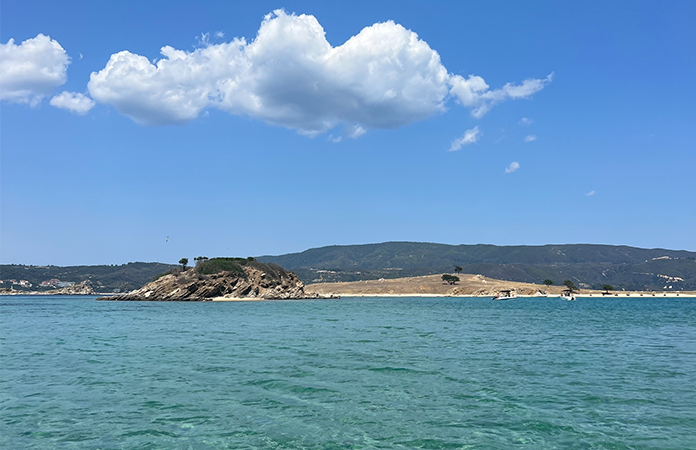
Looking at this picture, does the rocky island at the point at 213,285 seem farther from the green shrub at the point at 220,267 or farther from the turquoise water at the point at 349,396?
the turquoise water at the point at 349,396

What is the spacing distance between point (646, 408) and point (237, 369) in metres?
20.1

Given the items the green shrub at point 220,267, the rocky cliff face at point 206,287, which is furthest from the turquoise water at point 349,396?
the green shrub at point 220,267

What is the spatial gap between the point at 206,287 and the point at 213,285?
8.22 ft

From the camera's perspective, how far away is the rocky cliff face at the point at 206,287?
169375mm

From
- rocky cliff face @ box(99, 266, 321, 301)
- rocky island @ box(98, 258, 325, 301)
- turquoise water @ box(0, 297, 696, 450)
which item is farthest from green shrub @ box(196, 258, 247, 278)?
turquoise water @ box(0, 297, 696, 450)

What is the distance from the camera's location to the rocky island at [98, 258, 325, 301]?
170 m

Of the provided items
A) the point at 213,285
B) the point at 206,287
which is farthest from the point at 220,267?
the point at 206,287

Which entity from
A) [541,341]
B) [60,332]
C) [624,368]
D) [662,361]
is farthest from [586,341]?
[60,332]

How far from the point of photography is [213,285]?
171500 mm

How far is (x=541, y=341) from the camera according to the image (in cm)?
4319

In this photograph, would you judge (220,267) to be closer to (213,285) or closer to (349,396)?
(213,285)

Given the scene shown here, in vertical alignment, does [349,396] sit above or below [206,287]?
below

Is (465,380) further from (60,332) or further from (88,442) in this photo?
(60,332)

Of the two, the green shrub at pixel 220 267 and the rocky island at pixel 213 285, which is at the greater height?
the green shrub at pixel 220 267
